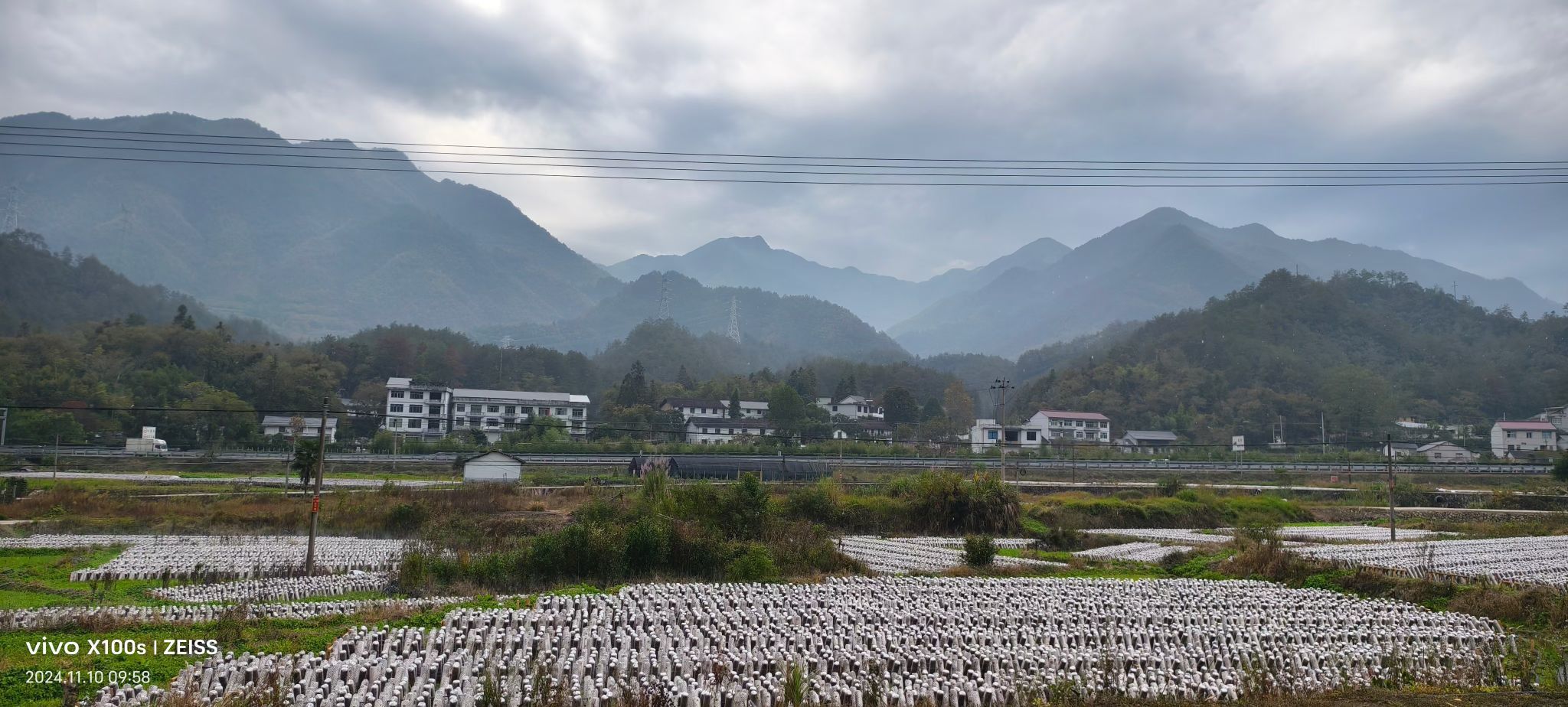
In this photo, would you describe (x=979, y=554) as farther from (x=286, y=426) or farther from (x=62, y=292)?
(x=62, y=292)

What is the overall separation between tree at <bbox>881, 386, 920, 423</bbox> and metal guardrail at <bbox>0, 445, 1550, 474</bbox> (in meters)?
22.2

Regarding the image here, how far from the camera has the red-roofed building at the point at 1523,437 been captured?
216 ft

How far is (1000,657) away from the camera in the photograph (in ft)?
31.0

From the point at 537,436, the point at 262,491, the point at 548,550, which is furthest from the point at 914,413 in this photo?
the point at 548,550

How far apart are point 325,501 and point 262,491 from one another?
262 inches

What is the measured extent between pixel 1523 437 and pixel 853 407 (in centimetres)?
5075

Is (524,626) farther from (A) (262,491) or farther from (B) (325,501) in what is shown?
(A) (262,491)

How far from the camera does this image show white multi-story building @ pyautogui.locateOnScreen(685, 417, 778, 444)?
211 feet

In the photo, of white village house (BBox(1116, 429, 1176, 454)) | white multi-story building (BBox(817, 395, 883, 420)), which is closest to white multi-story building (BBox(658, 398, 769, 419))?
white multi-story building (BBox(817, 395, 883, 420))

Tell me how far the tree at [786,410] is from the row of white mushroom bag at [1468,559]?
151 feet

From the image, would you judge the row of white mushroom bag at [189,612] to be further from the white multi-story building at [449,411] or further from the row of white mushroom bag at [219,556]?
the white multi-story building at [449,411]

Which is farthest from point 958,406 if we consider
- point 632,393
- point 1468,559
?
point 1468,559

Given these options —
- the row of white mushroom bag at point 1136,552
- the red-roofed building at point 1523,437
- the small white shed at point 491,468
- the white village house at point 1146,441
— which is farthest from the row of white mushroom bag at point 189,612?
Answer: the red-roofed building at point 1523,437

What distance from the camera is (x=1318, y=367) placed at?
287 feet
